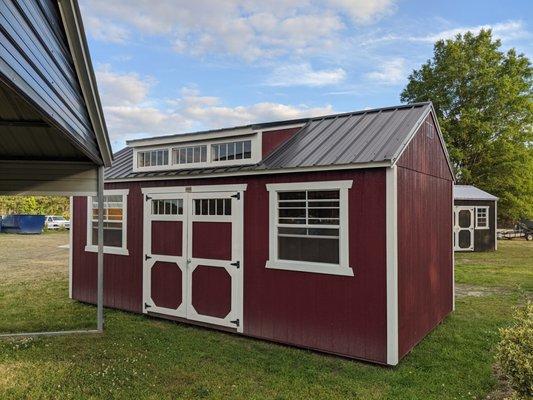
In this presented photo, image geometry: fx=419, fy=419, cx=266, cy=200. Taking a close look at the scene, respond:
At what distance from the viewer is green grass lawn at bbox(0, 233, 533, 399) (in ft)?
15.4

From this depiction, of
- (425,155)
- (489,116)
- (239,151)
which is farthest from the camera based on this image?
(489,116)

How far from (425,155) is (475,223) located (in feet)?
49.7

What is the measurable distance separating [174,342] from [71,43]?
4365 mm

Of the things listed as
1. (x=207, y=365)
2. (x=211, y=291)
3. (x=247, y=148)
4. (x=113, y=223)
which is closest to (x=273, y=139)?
(x=247, y=148)

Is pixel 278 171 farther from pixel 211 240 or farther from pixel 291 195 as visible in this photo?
pixel 211 240

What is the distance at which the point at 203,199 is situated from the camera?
741cm

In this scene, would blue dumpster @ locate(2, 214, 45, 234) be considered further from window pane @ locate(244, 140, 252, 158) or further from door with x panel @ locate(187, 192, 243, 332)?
window pane @ locate(244, 140, 252, 158)

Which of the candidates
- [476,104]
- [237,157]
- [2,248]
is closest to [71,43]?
[237,157]

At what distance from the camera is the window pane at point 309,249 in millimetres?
5969

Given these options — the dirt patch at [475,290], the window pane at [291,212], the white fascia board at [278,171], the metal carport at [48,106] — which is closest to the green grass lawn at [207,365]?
the metal carport at [48,106]

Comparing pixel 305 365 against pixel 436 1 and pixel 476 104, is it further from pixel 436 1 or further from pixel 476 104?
pixel 476 104

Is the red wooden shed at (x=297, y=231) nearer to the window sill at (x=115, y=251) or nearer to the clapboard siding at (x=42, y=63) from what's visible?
the window sill at (x=115, y=251)

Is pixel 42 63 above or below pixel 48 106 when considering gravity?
above

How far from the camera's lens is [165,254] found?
7777 millimetres
